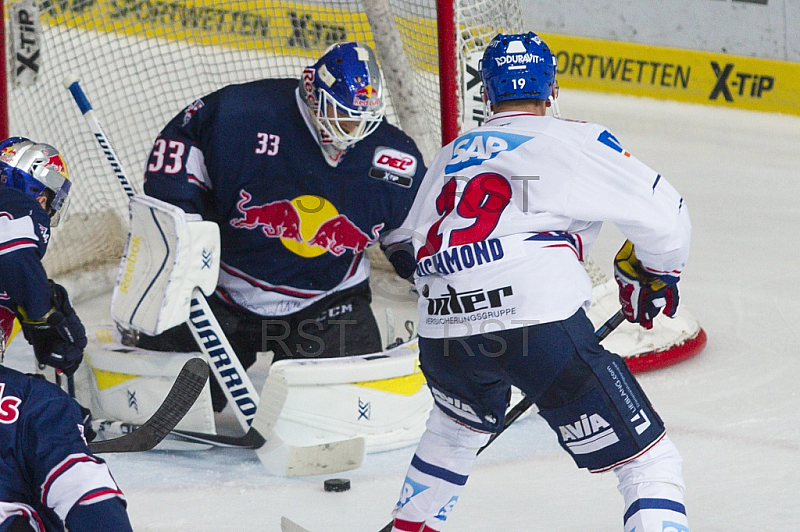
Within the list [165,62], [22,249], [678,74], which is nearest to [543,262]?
[22,249]

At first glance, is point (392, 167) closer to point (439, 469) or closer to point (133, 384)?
point (133, 384)

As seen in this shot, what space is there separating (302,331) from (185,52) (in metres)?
1.77

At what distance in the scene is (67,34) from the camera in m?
4.18

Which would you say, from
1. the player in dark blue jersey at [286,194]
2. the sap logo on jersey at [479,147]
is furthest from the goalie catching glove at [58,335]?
the sap logo on jersey at [479,147]

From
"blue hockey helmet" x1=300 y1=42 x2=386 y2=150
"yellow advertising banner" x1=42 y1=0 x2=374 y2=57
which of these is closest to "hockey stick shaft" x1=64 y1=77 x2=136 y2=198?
"blue hockey helmet" x1=300 y1=42 x2=386 y2=150

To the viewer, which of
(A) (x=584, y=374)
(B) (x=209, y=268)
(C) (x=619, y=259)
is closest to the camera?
(A) (x=584, y=374)

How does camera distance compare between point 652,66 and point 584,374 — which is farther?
point 652,66

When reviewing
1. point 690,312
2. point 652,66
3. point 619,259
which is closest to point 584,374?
point 619,259

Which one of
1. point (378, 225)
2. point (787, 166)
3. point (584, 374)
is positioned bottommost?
point (787, 166)

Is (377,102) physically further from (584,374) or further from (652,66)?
(652,66)

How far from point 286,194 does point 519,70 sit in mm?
1033

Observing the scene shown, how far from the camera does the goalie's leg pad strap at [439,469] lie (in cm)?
194

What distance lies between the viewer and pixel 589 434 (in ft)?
5.78

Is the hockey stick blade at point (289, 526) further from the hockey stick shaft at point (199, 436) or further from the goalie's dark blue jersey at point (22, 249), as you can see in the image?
the goalie's dark blue jersey at point (22, 249)
